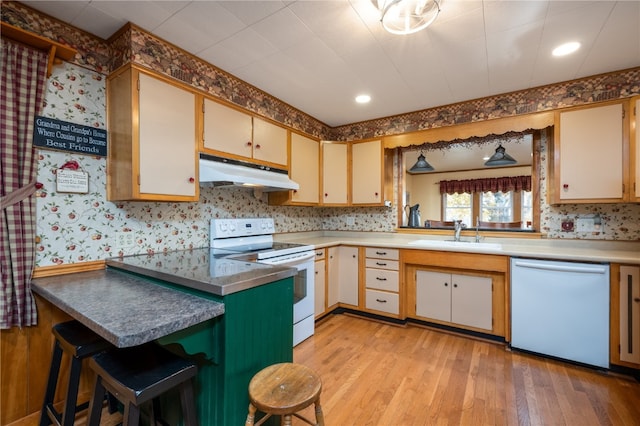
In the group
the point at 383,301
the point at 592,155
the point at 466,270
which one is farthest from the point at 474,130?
the point at 383,301

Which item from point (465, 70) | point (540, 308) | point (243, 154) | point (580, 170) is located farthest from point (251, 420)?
point (580, 170)

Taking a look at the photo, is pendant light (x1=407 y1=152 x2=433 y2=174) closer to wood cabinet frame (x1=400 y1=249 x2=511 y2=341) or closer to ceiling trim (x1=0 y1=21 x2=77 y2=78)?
wood cabinet frame (x1=400 y1=249 x2=511 y2=341)

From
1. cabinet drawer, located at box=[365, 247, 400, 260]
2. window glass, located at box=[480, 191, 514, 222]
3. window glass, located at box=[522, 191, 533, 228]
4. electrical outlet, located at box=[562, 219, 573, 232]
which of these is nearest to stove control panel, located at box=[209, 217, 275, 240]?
cabinet drawer, located at box=[365, 247, 400, 260]

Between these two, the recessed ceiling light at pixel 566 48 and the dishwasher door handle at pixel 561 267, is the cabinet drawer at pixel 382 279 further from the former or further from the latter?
the recessed ceiling light at pixel 566 48

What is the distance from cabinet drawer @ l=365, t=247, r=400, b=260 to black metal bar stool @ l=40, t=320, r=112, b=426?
7.98 ft

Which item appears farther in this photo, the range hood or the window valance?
the window valance

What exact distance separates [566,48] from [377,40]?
1.34 meters

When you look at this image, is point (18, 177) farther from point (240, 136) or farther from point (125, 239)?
point (240, 136)

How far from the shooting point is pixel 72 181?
5.89 ft

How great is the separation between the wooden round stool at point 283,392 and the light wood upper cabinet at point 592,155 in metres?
2.67

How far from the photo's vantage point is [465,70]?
2.32 metres

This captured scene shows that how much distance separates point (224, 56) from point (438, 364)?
2.91 metres

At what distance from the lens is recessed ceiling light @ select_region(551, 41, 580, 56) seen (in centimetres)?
195

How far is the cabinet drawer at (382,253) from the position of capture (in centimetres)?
309
